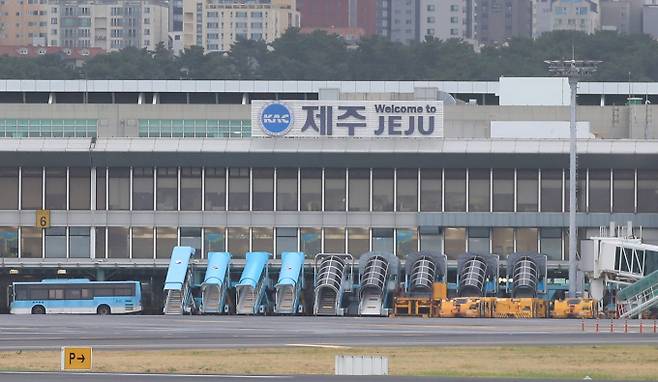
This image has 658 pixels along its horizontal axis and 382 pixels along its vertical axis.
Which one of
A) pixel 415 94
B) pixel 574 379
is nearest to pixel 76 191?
pixel 415 94

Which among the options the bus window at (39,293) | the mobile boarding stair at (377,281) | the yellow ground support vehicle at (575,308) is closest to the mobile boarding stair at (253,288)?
the mobile boarding stair at (377,281)

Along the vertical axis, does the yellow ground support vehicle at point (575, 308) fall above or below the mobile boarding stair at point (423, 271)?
below

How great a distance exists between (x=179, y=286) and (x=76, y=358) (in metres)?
55.2

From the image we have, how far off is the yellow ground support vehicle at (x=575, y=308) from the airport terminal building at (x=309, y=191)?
18093mm

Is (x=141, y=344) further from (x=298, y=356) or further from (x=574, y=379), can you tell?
(x=574, y=379)

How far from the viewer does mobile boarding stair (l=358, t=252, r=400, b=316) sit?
13738 centimetres

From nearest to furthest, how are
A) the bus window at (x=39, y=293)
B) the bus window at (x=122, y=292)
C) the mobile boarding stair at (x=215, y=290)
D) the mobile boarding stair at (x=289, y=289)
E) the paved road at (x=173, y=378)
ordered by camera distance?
the paved road at (x=173, y=378) < the mobile boarding stair at (x=289, y=289) < the mobile boarding stair at (x=215, y=290) < the bus window at (x=39, y=293) < the bus window at (x=122, y=292)

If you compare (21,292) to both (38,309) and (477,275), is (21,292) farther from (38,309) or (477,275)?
(477,275)

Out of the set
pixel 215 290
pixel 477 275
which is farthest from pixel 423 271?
pixel 215 290

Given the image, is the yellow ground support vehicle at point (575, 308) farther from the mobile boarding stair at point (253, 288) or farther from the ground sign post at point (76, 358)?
the ground sign post at point (76, 358)

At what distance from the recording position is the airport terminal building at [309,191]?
148 m

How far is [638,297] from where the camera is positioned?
129 metres

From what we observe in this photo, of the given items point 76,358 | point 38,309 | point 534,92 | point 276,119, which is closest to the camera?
point 76,358

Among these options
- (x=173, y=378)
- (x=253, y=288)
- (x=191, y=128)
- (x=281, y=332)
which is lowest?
(x=253, y=288)
